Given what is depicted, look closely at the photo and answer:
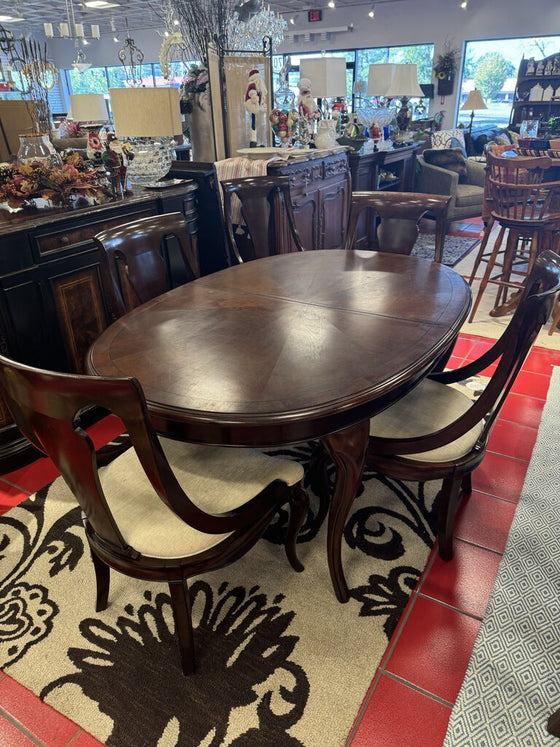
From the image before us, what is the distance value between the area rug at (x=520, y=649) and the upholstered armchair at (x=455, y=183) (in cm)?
470

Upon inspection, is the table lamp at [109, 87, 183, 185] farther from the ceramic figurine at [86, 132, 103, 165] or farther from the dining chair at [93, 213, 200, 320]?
the dining chair at [93, 213, 200, 320]

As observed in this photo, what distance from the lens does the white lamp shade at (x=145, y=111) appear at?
2.52 m

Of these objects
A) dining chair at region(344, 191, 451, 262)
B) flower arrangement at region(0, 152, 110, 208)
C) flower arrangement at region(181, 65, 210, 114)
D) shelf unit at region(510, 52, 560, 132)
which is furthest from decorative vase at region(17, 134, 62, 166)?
shelf unit at region(510, 52, 560, 132)

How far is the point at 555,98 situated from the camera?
26.7ft

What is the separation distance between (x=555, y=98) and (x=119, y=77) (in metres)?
11.1

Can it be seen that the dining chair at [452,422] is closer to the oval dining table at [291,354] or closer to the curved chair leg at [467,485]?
the oval dining table at [291,354]

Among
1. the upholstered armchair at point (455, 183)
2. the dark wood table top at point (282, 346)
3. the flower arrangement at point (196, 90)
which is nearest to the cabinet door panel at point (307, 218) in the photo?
the flower arrangement at point (196, 90)

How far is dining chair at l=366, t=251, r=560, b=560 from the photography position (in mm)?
1418

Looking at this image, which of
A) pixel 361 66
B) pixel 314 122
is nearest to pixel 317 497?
pixel 314 122

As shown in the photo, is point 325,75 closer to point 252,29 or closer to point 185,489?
point 252,29

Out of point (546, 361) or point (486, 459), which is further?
point (546, 361)

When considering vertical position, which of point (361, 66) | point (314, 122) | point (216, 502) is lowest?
point (216, 502)

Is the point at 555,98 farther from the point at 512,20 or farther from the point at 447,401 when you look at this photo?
the point at 447,401

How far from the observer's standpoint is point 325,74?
3.94 meters
